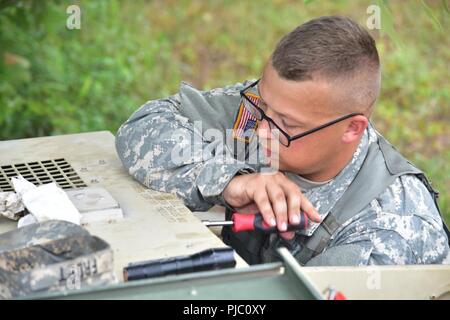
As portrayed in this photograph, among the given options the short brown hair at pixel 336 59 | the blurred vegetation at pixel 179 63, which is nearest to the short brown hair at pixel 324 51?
the short brown hair at pixel 336 59

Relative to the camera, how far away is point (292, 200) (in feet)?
7.59

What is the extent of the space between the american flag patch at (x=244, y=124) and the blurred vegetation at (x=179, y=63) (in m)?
1.76

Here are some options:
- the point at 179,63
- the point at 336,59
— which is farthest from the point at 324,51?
the point at 179,63

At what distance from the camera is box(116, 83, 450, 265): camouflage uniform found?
7.90 feet

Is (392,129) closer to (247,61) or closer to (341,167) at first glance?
(247,61)

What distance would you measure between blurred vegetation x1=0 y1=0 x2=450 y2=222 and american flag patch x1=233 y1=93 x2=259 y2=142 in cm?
176

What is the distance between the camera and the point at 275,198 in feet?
7.63

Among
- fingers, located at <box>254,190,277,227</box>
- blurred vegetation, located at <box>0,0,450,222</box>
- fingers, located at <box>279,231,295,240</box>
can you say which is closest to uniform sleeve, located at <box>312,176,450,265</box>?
fingers, located at <box>279,231,295,240</box>

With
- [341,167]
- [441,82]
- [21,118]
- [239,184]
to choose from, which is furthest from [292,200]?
[441,82]

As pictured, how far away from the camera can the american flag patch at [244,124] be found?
2.80 meters

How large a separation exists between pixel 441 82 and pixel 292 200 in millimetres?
4760

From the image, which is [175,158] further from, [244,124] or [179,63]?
[179,63]

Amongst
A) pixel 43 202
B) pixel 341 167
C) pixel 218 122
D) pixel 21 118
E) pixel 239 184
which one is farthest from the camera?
pixel 21 118

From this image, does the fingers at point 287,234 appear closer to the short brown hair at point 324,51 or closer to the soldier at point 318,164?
the soldier at point 318,164
